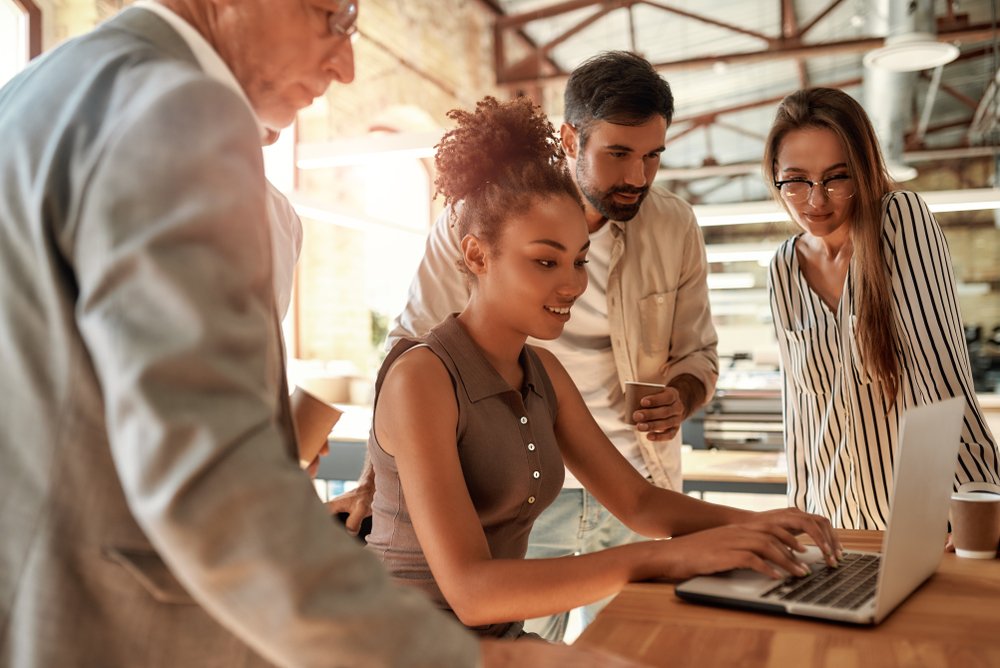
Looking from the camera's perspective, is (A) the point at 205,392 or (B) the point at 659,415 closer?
(A) the point at 205,392

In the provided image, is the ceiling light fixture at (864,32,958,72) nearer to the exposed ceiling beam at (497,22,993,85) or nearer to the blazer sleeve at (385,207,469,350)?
the exposed ceiling beam at (497,22,993,85)

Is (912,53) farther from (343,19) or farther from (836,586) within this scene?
(343,19)

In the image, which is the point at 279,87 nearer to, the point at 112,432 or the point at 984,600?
the point at 112,432

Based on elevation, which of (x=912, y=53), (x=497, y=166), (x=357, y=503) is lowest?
(x=357, y=503)

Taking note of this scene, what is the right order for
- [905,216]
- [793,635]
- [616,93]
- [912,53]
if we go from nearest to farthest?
[793,635]
[905,216]
[616,93]
[912,53]

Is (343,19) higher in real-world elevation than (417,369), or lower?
higher

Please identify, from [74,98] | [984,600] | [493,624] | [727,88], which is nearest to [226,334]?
[74,98]

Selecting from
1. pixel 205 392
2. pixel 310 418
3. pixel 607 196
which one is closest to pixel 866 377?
pixel 607 196

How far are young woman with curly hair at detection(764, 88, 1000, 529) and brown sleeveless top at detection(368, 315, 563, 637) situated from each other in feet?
2.37

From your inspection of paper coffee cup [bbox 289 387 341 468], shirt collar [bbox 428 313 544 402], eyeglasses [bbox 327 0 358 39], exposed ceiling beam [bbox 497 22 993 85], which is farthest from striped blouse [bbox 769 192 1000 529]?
exposed ceiling beam [bbox 497 22 993 85]

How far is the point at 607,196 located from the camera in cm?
225

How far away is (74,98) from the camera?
0.66 m

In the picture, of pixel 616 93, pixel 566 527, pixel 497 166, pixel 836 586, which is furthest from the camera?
pixel 566 527

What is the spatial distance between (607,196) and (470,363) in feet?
2.83
